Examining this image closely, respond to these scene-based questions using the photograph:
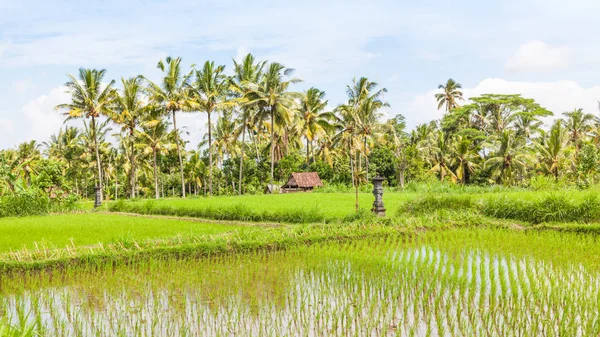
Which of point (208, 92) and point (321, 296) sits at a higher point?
point (208, 92)

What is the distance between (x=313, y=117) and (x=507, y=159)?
37.0 ft

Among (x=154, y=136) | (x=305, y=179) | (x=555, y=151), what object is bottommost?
(x=305, y=179)

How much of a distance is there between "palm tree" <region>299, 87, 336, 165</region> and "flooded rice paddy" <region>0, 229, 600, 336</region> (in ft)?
70.4

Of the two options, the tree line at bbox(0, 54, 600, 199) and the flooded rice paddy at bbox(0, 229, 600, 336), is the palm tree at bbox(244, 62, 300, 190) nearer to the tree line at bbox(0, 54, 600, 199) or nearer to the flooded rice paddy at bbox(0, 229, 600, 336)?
the tree line at bbox(0, 54, 600, 199)

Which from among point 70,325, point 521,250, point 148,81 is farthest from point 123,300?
point 148,81

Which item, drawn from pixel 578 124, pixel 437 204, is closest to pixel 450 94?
pixel 578 124

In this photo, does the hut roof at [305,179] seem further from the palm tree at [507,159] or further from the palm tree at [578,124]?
the palm tree at [578,124]

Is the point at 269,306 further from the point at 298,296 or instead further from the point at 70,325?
the point at 70,325

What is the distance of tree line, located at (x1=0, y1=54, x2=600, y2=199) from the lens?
25.0 metres

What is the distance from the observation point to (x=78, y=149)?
34.7 m

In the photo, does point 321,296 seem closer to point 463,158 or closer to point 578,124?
point 463,158

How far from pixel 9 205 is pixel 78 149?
18.6 meters

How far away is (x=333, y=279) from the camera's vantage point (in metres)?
6.02

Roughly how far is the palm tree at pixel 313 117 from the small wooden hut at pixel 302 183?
8.91 ft
